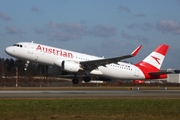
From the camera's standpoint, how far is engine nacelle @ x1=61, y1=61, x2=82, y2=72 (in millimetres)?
48531

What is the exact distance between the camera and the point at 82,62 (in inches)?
1975

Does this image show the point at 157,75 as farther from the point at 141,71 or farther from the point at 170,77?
the point at 170,77

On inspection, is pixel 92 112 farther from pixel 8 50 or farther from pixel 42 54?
pixel 8 50

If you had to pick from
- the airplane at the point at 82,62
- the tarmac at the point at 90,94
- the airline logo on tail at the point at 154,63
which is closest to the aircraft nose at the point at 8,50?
the airplane at the point at 82,62

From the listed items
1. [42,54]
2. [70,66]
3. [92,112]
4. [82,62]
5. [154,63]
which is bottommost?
[92,112]

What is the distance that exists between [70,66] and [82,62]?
6.88 ft

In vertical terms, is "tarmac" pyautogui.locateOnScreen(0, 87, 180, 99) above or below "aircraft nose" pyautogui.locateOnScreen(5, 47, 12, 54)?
below

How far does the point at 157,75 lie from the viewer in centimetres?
5891

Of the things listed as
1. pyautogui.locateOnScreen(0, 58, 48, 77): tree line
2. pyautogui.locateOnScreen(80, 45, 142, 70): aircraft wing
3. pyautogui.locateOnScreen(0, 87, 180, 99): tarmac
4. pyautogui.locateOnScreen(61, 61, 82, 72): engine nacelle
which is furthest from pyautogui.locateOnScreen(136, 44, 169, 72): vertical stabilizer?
pyautogui.locateOnScreen(0, 58, 48, 77): tree line

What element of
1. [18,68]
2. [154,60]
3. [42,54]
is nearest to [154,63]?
[154,60]

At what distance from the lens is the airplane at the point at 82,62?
4797cm

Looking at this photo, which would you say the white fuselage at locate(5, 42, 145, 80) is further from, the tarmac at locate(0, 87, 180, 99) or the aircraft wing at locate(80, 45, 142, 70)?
the tarmac at locate(0, 87, 180, 99)

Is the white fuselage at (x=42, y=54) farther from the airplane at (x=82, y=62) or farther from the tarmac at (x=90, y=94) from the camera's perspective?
the tarmac at (x=90, y=94)

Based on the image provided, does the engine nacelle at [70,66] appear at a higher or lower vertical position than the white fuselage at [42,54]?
lower
